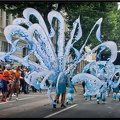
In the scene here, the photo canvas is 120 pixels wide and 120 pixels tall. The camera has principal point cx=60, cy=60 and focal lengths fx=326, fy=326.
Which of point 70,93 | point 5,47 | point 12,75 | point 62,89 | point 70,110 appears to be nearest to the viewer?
point 5,47

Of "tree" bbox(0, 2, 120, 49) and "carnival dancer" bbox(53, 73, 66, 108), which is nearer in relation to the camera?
"tree" bbox(0, 2, 120, 49)

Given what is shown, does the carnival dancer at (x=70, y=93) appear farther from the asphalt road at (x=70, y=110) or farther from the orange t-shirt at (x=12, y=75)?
the orange t-shirt at (x=12, y=75)

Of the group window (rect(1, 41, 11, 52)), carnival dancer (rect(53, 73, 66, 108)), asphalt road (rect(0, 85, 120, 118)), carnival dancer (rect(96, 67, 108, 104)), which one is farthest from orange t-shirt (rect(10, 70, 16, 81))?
carnival dancer (rect(96, 67, 108, 104))

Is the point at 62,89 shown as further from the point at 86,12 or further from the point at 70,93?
the point at 86,12

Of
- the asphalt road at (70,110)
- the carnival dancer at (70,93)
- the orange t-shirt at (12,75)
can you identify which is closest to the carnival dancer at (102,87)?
the asphalt road at (70,110)

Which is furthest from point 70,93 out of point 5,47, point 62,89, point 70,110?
point 5,47

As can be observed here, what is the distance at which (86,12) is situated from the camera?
9844mm

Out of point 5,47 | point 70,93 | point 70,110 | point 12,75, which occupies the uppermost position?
point 5,47

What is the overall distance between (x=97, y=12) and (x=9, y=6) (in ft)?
8.46

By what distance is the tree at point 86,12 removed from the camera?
9.09 meters

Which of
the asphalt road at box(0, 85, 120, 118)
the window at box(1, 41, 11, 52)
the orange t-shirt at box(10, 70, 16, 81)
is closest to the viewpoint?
the asphalt road at box(0, 85, 120, 118)

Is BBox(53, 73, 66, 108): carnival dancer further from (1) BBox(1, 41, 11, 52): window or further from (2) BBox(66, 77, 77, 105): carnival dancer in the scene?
(1) BBox(1, 41, 11, 52): window

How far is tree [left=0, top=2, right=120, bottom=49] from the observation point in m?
9.09

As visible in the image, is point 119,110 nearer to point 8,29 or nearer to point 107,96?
point 107,96
